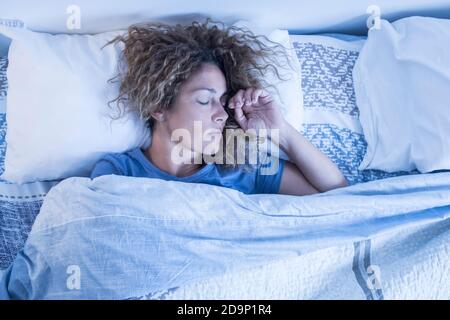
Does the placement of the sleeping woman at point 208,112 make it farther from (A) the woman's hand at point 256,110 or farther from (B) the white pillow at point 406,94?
(B) the white pillow at point 406,94

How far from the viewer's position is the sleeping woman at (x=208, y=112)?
39.7 inches

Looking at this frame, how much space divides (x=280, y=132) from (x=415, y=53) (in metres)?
0.39

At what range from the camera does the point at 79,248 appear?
817mm

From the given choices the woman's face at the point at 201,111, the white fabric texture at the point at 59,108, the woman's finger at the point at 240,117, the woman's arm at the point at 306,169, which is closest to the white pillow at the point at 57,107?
the white fabric texture at the point at 59,108

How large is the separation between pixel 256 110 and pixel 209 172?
0.19m

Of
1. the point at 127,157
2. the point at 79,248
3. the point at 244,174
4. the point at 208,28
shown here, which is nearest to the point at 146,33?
the point at 208,28

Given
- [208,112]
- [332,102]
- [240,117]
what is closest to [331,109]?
[332,102]

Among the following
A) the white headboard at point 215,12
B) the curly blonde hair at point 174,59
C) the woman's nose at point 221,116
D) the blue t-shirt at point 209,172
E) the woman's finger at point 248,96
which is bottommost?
the blue t-shirt at point 209,172

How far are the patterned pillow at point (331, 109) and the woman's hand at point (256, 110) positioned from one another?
113mm

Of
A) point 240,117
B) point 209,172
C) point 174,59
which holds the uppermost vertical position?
point 174,59

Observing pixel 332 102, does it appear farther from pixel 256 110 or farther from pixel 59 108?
pixel 59 108

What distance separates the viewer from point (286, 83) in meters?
1.10

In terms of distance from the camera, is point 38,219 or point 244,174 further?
point 244,174
